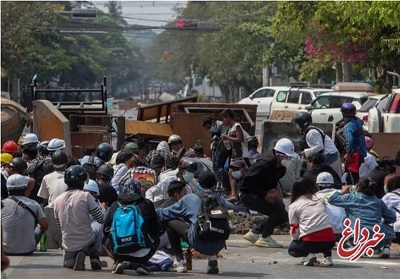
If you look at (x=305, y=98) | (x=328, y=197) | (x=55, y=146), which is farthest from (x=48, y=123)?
(x=305, y=98)

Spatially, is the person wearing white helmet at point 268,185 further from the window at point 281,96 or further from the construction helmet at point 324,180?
the window at point 281,96

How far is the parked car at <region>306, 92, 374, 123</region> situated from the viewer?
30.6 meters

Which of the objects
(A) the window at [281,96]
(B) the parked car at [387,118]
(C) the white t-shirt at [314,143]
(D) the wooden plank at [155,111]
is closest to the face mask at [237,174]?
(C) the white t-shirt at [314,143]

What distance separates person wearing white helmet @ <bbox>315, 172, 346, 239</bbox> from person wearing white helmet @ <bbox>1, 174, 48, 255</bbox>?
135 inches

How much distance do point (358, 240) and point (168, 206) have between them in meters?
2.55

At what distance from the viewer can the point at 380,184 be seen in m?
15.3

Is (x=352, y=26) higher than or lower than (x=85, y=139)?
higher

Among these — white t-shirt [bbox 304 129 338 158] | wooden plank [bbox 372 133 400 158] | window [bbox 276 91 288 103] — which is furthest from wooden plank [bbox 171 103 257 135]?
window [bbox 276 91 288 103]

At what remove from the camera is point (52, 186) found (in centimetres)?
1441

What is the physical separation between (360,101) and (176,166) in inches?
637

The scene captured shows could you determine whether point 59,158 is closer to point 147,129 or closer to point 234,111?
point 147,129

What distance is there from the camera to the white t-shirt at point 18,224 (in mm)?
13257

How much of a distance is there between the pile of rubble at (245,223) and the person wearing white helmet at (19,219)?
3.78 m

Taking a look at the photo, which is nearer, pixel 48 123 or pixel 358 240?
pixel 358 240
